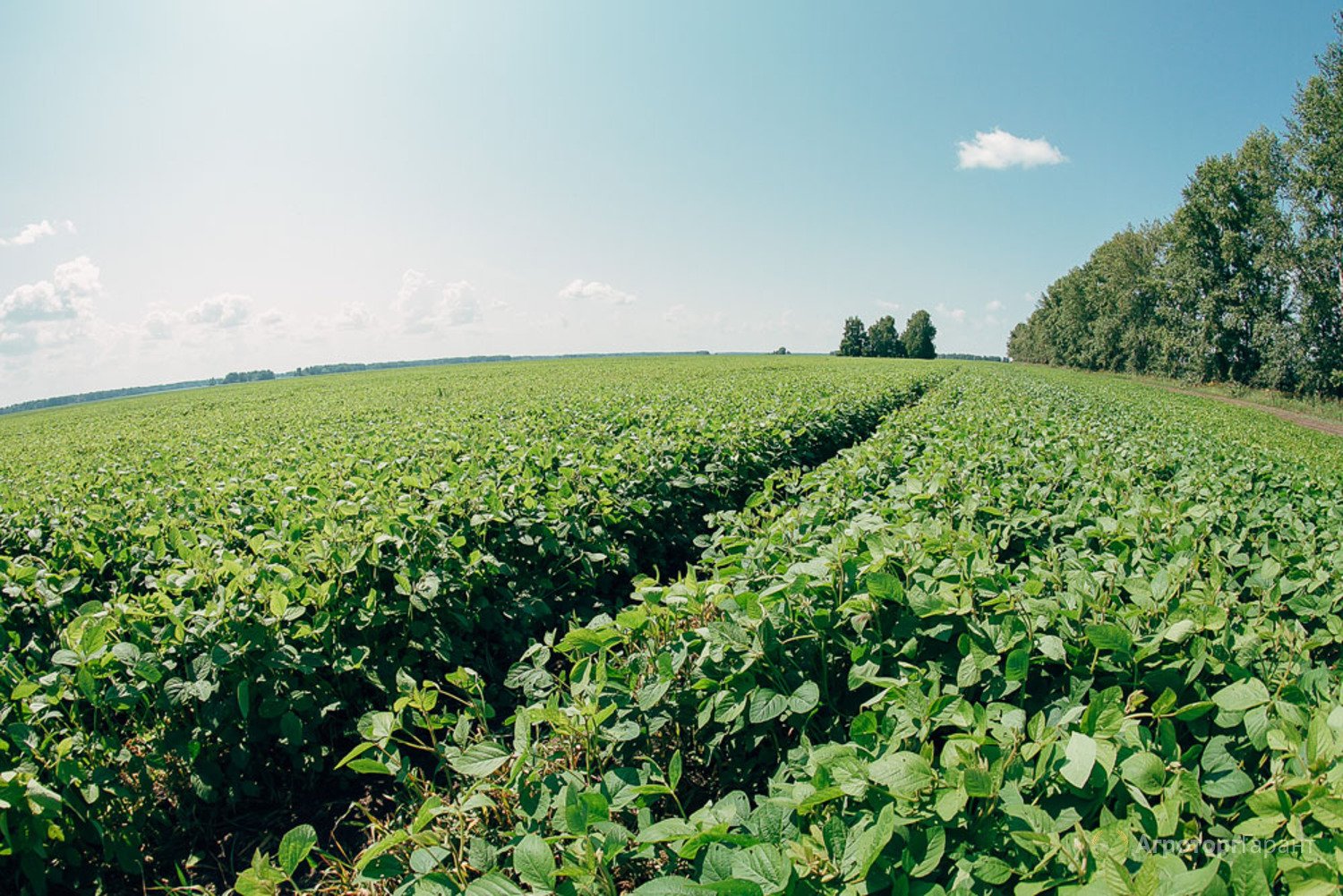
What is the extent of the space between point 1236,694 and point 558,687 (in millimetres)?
2151

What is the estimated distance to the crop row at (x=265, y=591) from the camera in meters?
2.54

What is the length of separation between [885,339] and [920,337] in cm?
578

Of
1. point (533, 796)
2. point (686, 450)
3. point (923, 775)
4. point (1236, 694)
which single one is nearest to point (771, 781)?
point (923, 775)

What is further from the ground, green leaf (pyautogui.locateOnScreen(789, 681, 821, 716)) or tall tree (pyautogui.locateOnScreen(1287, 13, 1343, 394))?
tall tree (pyautogui.locateOnScreen(1287, 13, 1343, 394))

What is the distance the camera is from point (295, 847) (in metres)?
1.48

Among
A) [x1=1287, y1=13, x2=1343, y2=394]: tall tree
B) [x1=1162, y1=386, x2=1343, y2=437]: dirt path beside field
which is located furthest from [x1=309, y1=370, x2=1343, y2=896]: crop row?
[x1=1287, y1=13, x2=1343, y2=394]: tall tree

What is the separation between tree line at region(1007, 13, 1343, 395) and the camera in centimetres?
2975

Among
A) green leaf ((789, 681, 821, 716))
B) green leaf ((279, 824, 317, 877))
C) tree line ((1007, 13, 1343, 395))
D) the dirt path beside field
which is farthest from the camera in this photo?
tree line ((1007, 13, 1343, 395))

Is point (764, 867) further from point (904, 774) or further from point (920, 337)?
point (920, 337)

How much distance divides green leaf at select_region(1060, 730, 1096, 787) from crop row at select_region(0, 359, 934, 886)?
117 inches

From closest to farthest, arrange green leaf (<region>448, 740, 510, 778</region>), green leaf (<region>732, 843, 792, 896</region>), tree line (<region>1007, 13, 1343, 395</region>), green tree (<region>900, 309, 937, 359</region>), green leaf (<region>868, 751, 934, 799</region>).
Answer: green leaf (<region>732, 843, 792, 896</region>) → green leaf (<region>868, 751, 934, 799</region>) → green leaf (<region>448, 740, 510, 778</region>) → tree line (<region>1007, 13, 1343, 395</region>) → green tree (<region>900, 309, 937, 359</region>)

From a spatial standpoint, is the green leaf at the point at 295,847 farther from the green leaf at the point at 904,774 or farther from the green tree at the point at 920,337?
the green tree at the point at 920,337

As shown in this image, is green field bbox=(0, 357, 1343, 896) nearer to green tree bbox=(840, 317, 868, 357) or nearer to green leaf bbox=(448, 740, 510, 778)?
green leaf bbox=(448, 740, 510, 778)

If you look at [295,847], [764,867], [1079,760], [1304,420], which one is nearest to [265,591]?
[295,847]
